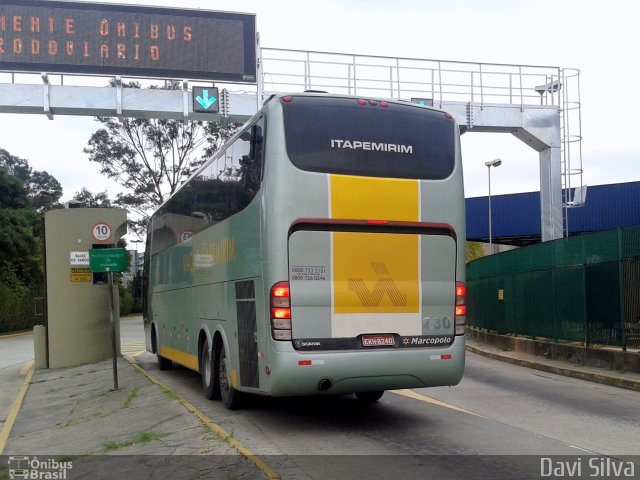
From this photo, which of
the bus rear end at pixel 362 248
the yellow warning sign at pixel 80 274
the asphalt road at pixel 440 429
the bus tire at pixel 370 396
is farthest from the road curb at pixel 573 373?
the yellow warning sign at pixel 80 274

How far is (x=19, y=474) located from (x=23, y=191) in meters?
46.0

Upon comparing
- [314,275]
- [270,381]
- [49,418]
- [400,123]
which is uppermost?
[400,123]

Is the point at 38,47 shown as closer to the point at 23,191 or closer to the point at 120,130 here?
the point at 120,130

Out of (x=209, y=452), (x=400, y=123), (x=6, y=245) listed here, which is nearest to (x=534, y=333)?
(x=400, y=123)

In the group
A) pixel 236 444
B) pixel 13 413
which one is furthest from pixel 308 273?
pixel 13 413

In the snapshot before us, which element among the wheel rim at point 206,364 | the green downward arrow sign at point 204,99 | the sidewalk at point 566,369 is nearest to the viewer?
the wheel rim at point 206,364

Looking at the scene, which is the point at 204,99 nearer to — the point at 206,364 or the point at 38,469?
the point at 206,364

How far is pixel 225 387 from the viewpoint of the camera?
994 centimetres

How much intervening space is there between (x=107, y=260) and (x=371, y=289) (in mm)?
7458

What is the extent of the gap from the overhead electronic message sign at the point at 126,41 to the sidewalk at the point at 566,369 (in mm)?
10135

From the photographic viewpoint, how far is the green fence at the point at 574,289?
13.9 meters

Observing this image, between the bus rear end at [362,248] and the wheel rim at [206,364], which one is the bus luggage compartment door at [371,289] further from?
the wheel rim at [206,364]

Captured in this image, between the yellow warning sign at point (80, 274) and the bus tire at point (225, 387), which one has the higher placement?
the yellow warning sign at point (80, 274)

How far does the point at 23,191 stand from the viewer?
49.2 m
